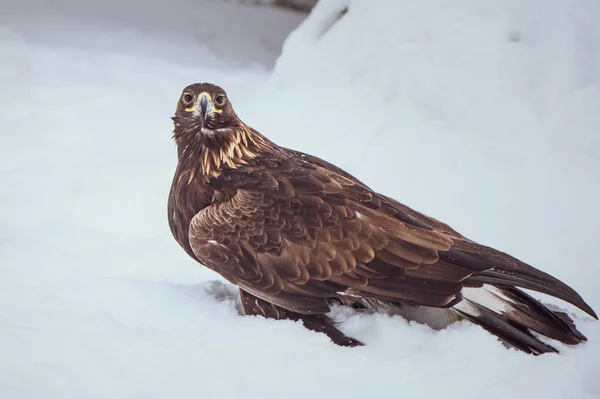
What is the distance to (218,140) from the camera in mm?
3705

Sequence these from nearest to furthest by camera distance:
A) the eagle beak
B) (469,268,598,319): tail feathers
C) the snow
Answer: the snow → (469,268,598,319): tail feathers → the eagle beak

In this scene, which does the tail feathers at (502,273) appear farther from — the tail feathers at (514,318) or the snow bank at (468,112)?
the snow bank at (468,112)

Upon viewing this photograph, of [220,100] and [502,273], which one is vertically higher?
[220,100]

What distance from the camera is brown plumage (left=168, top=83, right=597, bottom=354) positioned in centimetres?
328

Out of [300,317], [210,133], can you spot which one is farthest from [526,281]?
[210,133]

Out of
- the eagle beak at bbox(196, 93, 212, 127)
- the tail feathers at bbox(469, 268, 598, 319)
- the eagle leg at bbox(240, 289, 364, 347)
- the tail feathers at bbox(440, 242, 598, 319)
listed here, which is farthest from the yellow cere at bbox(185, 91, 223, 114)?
the tail feathers at bbox(469, 268, 598, 319)

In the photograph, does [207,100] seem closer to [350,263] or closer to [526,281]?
[350,263]

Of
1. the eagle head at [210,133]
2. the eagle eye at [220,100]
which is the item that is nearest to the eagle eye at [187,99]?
the eagle head at [210,133]

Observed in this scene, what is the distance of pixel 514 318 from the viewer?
3.34 metres

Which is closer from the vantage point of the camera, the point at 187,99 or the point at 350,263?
the point at 350,263

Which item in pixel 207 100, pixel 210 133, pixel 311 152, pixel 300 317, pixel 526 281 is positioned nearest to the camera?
pixel 526 281

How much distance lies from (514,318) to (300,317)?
0.93 meters

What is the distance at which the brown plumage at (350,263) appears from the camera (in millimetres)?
3283

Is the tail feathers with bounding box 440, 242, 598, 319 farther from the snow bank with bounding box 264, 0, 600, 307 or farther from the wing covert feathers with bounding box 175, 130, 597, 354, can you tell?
the snow bank with bounding box 264, 0, 600, 307
